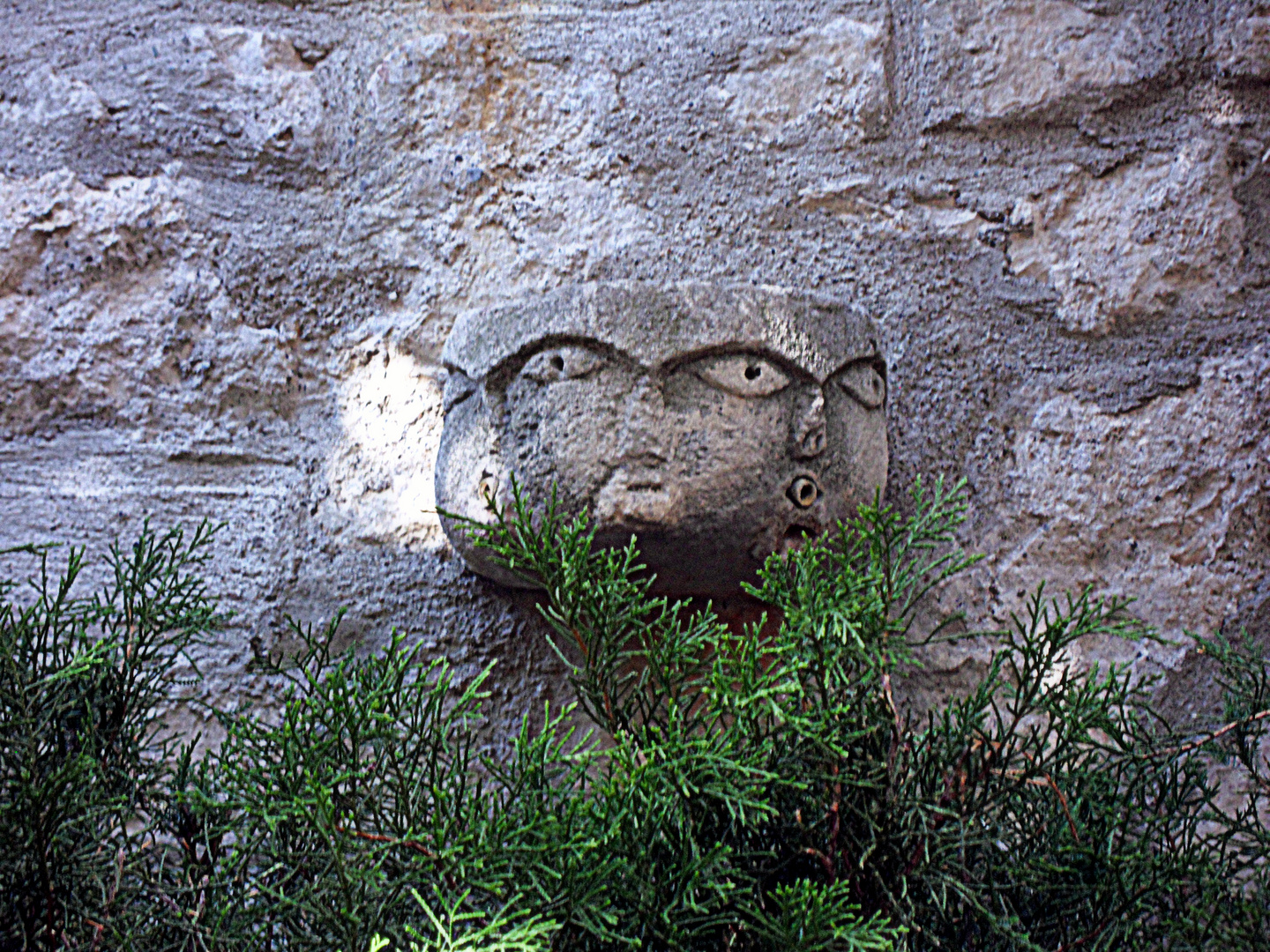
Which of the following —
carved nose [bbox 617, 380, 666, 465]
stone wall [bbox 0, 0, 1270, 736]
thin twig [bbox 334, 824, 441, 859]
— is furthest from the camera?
stone wall [bbox 0, 0, 1270, 736]

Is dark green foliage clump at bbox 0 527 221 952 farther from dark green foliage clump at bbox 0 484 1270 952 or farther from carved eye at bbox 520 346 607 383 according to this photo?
carved eye at bbox 520 346 607 383

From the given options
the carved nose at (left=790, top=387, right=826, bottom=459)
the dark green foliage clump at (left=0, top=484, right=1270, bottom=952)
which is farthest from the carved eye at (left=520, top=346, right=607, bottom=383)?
the dark green foliage clump at (left=0, top=484, right=1270, bottom=952)

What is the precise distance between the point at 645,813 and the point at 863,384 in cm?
57

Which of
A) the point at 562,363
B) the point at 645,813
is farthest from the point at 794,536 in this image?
the point at 645,813

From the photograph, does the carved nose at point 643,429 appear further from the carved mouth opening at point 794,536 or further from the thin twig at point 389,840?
the thin twig at point 389,840

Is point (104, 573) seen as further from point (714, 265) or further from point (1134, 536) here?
point (1134, 536)

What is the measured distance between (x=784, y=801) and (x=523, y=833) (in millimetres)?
179

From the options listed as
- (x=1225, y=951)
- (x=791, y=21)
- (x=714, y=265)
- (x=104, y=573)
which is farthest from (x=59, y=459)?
(x=1225, y=951)

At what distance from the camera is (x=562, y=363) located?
1.05 meters

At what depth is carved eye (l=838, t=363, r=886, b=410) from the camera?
1.11 meters

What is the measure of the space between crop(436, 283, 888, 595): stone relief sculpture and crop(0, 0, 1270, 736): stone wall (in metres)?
0.23

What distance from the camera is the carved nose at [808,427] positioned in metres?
1.07

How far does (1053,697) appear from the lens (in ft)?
2.45

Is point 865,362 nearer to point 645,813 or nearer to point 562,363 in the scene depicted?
point 562,363
